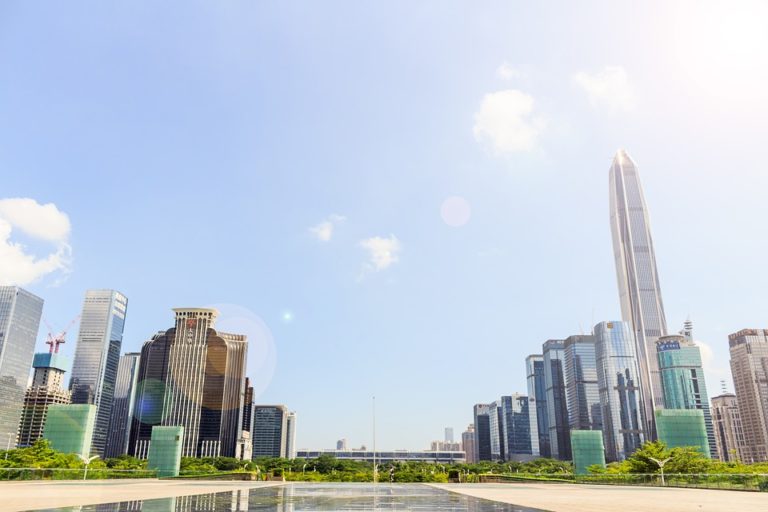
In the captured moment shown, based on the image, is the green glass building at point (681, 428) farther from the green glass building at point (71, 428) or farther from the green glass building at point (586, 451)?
the green glass building at point (71, 428)

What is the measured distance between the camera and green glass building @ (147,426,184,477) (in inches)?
3282

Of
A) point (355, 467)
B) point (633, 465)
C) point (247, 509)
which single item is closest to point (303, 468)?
point (355, 467)

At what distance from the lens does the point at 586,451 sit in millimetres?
100188

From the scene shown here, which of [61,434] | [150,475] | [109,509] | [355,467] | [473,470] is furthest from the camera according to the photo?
[473,470]

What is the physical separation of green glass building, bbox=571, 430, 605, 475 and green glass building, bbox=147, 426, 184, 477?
2826 inches

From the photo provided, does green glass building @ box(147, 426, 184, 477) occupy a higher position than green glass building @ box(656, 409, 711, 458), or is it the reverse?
green glass building @ box(656, 409, 711, 458)

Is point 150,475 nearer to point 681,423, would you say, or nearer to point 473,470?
point 473,470

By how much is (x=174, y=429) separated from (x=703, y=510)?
87395 mm

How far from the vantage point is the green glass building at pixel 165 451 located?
83375 millimetres

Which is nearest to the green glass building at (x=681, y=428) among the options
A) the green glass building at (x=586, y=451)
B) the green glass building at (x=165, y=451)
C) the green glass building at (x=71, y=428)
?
the green glass building at (x=586, y=451)

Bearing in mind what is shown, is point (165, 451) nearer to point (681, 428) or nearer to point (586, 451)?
point (586, 451)

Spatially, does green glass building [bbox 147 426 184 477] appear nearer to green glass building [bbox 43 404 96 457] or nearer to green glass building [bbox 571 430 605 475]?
green glass building [bbox 43 404 96 457]

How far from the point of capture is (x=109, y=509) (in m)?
18.0

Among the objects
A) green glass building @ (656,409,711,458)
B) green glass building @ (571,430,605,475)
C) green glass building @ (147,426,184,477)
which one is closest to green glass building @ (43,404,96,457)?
green glass building @ (147,426,184,477)
